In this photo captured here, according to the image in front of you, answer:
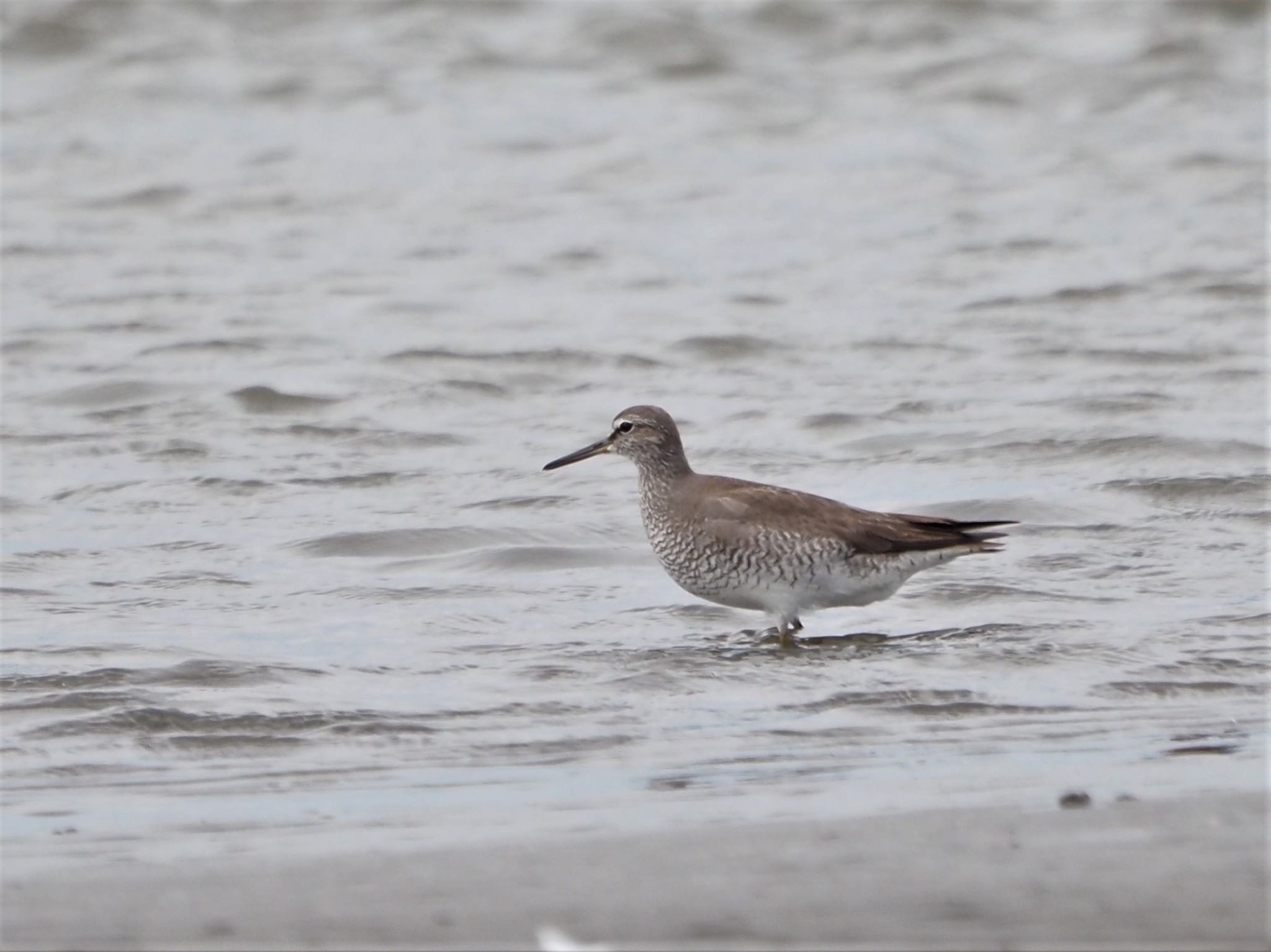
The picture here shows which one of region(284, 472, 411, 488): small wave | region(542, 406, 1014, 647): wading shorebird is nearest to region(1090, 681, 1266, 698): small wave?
region(542, 406, 1014, 647): wading shorebird

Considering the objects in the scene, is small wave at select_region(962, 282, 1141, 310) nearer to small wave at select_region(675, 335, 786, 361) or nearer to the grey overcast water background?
the grey overcast water background

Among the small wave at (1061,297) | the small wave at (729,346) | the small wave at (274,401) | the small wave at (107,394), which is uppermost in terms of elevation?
the small wave at (107,394)

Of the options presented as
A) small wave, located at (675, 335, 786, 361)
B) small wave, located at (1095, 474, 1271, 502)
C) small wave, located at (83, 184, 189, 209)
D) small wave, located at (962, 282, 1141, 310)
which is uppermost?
small wave, located at (83, 184, 189, 209)

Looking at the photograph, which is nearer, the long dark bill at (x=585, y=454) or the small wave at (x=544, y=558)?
the long dark bill at (x=585, y=454)

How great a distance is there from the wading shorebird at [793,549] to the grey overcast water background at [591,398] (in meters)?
0.23

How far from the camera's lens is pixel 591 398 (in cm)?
1330

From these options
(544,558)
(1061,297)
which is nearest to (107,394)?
(544,558)

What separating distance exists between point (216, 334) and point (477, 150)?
6.15m

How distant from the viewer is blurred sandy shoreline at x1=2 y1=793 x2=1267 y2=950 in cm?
433

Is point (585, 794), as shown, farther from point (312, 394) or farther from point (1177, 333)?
point (1177, 333)

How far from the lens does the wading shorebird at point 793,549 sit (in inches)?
330

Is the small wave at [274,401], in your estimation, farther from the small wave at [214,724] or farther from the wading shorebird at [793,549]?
the small wave at [214,724]

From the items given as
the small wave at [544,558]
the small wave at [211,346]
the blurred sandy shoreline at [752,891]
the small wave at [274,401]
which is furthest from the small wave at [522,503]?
the blurred sandy shoreline at [752,891]

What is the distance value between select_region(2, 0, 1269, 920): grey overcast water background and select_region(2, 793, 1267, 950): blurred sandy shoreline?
271 mm
